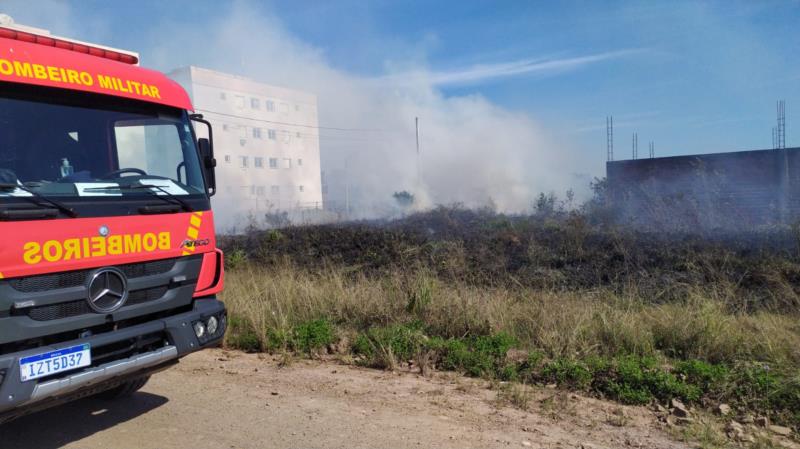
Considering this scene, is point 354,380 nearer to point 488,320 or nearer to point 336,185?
point 488,320

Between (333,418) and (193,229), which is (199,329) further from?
(333,418)

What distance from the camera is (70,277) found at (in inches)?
150

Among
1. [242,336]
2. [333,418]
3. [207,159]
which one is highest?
[207,159]

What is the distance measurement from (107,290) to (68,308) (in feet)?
0.89

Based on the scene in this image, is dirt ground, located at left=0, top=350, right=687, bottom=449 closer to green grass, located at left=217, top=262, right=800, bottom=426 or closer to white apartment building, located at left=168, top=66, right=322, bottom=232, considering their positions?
green grass, located at left=217, top=262, right=800, bottom=426

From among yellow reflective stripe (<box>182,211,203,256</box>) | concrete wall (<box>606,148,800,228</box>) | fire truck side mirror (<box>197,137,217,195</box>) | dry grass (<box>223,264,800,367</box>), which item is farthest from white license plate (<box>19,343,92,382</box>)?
concrete wall (<box>606,148,800,228</box>)

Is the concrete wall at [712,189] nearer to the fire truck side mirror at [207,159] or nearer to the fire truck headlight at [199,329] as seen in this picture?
the fire truck side mirror at [207,159]

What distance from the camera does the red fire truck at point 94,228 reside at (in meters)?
3.57

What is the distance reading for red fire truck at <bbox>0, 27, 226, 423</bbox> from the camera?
357 centimetres

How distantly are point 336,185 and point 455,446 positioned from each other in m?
58.4

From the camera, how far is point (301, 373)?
6.14m

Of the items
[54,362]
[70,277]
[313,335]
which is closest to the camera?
[54,362]

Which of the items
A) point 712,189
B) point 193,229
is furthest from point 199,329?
point 712,189

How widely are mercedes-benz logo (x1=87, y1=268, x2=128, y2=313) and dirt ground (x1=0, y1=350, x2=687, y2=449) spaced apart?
113 cm
